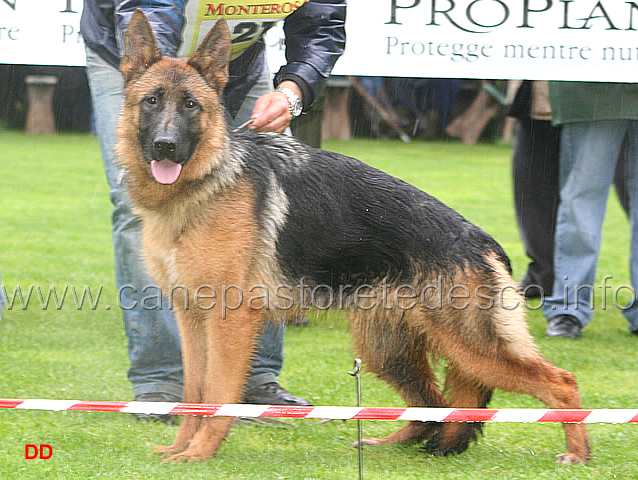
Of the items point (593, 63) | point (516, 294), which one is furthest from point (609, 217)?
point (516, 294)

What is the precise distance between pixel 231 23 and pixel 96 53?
59 centimetres

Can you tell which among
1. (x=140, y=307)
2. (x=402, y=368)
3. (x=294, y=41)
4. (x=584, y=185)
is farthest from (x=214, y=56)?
(x=584, y=185)

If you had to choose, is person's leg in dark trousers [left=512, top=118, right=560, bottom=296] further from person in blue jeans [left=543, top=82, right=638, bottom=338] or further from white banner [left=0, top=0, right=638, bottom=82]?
white banner [left=0, top=0, right=638, bottom=82]

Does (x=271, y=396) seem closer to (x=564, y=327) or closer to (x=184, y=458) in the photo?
(x=184, y=458)

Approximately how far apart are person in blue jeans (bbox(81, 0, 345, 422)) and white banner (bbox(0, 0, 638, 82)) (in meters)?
0.78

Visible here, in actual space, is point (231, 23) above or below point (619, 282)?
above

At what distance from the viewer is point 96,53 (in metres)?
3.41

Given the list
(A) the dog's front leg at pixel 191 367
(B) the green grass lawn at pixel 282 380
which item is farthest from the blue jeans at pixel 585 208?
(A) the dog's front leg at pixel 191 367

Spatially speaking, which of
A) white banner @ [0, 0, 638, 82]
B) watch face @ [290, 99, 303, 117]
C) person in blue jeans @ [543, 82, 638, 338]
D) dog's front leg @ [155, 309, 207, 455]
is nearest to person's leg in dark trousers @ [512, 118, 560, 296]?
person in blue jeans @ [543, 82, 638, 338]

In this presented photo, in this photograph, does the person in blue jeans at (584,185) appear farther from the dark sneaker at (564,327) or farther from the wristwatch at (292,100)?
the wristwatch at (292,100)

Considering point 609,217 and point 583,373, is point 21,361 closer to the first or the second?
point 583,373

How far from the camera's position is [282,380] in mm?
3980

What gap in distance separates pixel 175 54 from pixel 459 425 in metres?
1.72

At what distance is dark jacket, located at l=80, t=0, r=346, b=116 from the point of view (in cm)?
325
